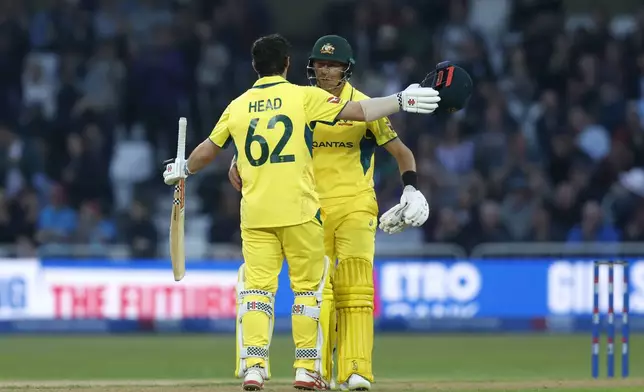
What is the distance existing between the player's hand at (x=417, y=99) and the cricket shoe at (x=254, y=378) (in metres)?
1.97

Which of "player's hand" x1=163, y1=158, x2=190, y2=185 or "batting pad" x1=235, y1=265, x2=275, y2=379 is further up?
"player's hand" x1=163, y1=158, x2=190, y2=185

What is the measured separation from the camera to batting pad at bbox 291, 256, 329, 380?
9789 millimetres

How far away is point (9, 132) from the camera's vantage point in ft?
69.7

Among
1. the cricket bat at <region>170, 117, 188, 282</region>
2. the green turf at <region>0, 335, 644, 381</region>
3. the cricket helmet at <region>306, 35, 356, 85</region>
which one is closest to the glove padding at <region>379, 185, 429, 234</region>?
the cricket helmet at <region>306, 35, 356, 85</region>

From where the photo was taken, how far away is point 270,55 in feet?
32.1

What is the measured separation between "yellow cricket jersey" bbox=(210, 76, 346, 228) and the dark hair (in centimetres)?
11

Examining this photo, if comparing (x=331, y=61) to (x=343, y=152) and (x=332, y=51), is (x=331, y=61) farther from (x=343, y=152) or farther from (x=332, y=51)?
(x=343, y=152)

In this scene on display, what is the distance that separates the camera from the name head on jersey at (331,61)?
10.4 m

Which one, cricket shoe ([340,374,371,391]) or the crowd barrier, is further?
the crowd barrier

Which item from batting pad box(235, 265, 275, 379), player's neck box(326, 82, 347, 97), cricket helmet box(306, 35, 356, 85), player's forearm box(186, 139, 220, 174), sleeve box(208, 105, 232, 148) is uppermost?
cricket helmet box(306, 35, 356, 85)

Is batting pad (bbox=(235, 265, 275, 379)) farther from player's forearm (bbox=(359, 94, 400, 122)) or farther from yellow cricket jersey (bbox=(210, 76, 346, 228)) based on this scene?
player's forearm (bbox=(359, 94, 400, 122))

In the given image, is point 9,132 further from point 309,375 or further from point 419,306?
point 309,375

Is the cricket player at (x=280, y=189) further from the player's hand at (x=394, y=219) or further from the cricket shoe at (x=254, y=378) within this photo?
the player's hand at (x=394, y=219)

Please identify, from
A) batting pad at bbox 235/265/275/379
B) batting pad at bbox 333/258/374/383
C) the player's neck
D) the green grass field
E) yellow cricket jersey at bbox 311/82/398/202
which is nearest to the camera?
batting pad at bbox 235/265/275/379
